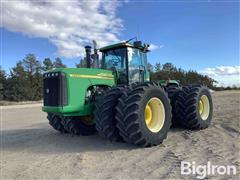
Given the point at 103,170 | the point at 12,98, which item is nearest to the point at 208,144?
the point at 103,170

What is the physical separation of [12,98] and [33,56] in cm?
1432

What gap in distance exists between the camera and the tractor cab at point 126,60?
8414mm

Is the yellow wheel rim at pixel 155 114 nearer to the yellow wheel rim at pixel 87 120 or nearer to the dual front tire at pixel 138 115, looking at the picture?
the dual front tire at pixel 138 115

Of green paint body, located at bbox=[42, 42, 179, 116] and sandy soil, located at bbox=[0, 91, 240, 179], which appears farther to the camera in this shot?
green paint body, located at bbox=[42, 42, 179, 116]

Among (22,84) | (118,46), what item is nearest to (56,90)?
(118,46)

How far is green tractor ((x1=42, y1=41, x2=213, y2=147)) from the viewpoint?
662 centimetres

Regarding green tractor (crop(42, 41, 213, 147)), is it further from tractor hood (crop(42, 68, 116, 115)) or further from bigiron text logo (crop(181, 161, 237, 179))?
bigiron text logo (crop(181, 161, 237, 179))

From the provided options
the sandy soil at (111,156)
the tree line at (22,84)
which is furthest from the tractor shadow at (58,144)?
the tree line at (22,84)

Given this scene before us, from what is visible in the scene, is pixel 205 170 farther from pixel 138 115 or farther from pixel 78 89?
pixel 78 89

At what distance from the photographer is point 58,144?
758 cm

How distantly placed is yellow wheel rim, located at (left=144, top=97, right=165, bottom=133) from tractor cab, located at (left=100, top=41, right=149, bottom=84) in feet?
4.19

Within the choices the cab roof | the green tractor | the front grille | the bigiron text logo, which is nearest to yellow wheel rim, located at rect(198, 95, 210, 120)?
the green tractor

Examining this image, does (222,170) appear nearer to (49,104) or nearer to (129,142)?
(129,142)

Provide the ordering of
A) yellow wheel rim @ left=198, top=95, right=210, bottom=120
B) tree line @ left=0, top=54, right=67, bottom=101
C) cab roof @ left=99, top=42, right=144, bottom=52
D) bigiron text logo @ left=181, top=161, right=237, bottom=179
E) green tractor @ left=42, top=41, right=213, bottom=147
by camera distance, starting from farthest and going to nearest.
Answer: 1. tree line @ left=0, top=54, right=67, bottom=101
2. yellow wheel rim @ left=198, top=95, right=210, bottom=120
3. cab roof @ left=99, top=42, right=144, bottom=52
4. green tractor @ left=42, top=41, right=213, bottom=147
5. bigiron text logo @ left=181, top=161, right=237, bottom=179
